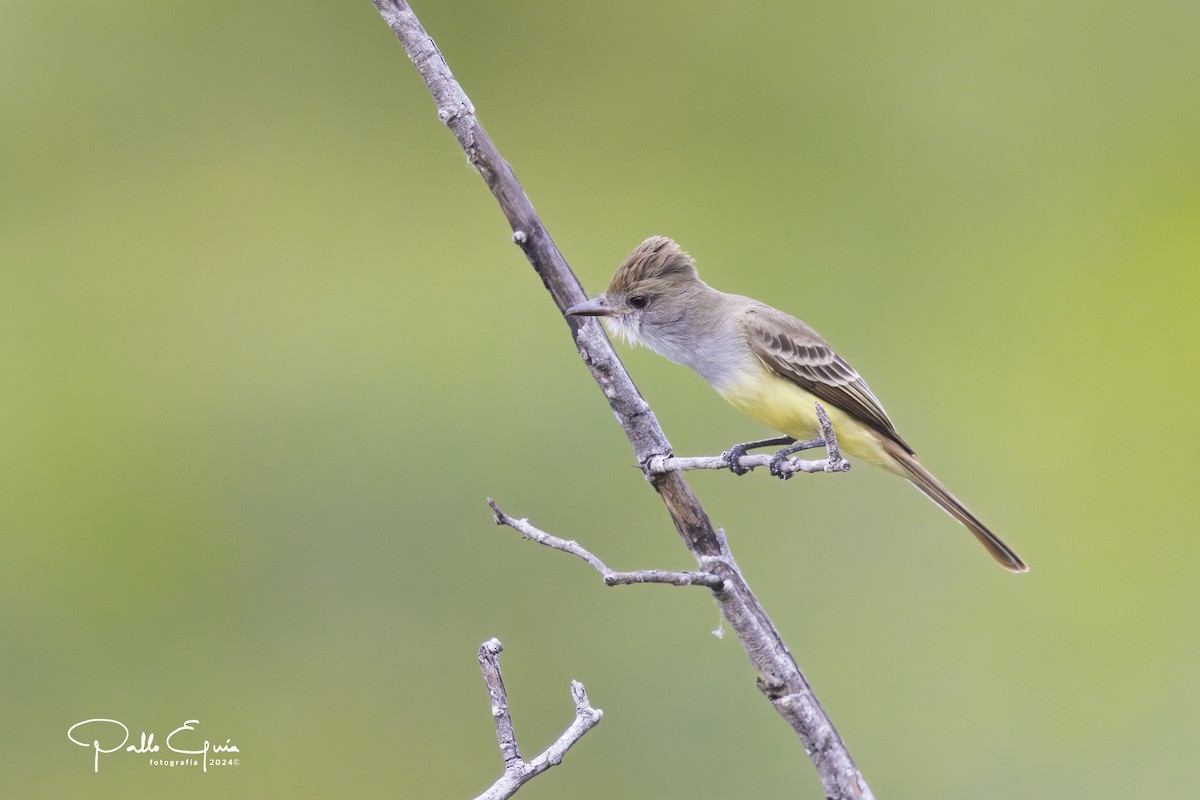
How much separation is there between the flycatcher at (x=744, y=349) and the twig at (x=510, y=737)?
94cm

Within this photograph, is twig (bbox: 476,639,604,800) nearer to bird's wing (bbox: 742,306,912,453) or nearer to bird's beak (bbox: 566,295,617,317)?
bird's beak (bbox: 566,295,617,317)

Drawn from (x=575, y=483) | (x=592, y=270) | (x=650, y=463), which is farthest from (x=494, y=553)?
(x=650, y=463)

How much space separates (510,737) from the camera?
1.58 m

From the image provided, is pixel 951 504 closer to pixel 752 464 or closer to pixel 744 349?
pixel 744 349

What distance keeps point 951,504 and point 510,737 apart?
1.45 meters

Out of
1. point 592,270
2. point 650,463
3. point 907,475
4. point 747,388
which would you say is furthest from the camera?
point 592,270

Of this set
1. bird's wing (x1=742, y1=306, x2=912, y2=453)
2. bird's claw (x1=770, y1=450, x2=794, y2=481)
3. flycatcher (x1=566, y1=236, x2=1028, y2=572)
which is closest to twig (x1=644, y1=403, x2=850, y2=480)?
bird's claw (x1=770, y1=450, x2=794, y2=481)

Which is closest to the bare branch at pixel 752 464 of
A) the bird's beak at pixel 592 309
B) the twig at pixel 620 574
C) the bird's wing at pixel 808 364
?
the twig at pixel 620 574

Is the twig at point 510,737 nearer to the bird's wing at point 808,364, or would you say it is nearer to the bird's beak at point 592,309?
the bird's beak at point 592,309

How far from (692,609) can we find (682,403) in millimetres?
788

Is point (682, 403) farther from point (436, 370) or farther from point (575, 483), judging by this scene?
point (436, 370)

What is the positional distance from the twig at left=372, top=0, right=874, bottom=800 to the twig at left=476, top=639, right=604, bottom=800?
0.26 meters

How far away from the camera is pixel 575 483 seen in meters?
4.46

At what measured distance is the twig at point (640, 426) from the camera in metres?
1.60
